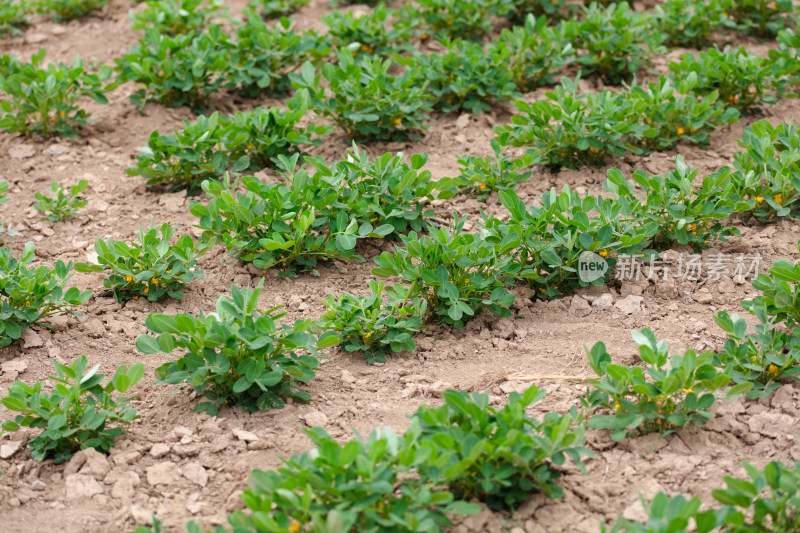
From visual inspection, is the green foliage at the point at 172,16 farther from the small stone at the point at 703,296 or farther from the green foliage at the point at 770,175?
the small stone at the point at 703,296

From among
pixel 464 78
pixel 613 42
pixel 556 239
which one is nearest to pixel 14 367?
pixel 556 239

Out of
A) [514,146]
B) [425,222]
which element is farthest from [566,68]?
[425,222]

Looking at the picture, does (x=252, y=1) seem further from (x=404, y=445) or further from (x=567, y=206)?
(x=404, y=445)

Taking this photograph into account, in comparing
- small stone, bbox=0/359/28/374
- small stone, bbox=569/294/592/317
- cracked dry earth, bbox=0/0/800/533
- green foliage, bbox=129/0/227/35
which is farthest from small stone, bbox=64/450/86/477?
green foliage, bbox=129/0/227/35

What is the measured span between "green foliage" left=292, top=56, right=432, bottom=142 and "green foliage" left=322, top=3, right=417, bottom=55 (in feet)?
2.07

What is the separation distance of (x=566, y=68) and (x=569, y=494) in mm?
3657

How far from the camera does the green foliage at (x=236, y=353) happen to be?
2.81 metres

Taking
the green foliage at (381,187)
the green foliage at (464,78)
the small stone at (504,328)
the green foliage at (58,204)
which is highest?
the green foliage at (464,78)

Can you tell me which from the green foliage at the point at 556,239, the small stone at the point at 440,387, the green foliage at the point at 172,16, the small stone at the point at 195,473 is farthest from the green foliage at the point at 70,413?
the green foliage at the point at 172,16

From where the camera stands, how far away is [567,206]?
3.47 m

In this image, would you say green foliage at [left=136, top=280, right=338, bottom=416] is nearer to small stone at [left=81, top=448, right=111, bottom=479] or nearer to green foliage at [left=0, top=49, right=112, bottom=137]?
small stone at [left=81, top=448, right=111, bottom=479]

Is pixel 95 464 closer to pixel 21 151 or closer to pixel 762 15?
pixel 21 151

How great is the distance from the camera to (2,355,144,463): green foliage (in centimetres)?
270

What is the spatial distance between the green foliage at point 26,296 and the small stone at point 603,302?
228 centimetres
